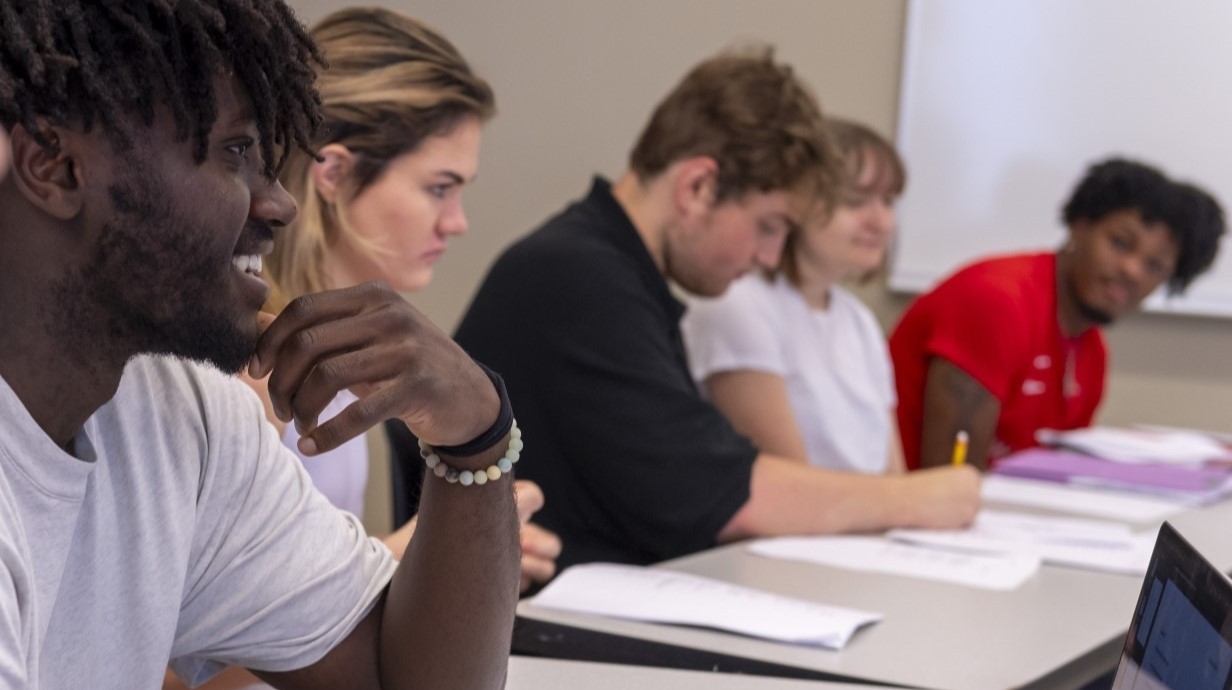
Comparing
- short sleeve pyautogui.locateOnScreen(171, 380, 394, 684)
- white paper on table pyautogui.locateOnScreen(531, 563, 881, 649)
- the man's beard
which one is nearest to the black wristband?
short sleeve pyautogui.locateOnScreen(171, 380, 394, 684)

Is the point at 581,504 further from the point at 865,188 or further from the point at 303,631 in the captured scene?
the point at 865,188

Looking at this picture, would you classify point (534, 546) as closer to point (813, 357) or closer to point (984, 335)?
point (813, 357)

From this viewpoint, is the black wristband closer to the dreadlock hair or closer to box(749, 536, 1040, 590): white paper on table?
the dreadlock hair

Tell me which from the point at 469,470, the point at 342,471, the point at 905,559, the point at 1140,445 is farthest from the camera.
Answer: the point at 1140,445

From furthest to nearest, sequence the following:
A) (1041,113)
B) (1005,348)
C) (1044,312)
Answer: (1041,113), (1044,312), (1005,348)

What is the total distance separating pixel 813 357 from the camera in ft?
8.73

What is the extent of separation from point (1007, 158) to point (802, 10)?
68cm

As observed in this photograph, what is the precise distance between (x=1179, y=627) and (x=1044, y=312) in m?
2.44

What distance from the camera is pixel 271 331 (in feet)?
3.31

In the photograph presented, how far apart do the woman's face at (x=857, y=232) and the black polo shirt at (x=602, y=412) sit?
28.8 inches

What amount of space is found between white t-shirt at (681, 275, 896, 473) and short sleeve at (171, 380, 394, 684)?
50.4 inches

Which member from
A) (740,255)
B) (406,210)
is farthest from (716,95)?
(406,210)

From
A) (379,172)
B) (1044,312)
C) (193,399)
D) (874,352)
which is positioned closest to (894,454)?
(874,352)

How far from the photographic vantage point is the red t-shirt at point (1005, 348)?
122 inches
